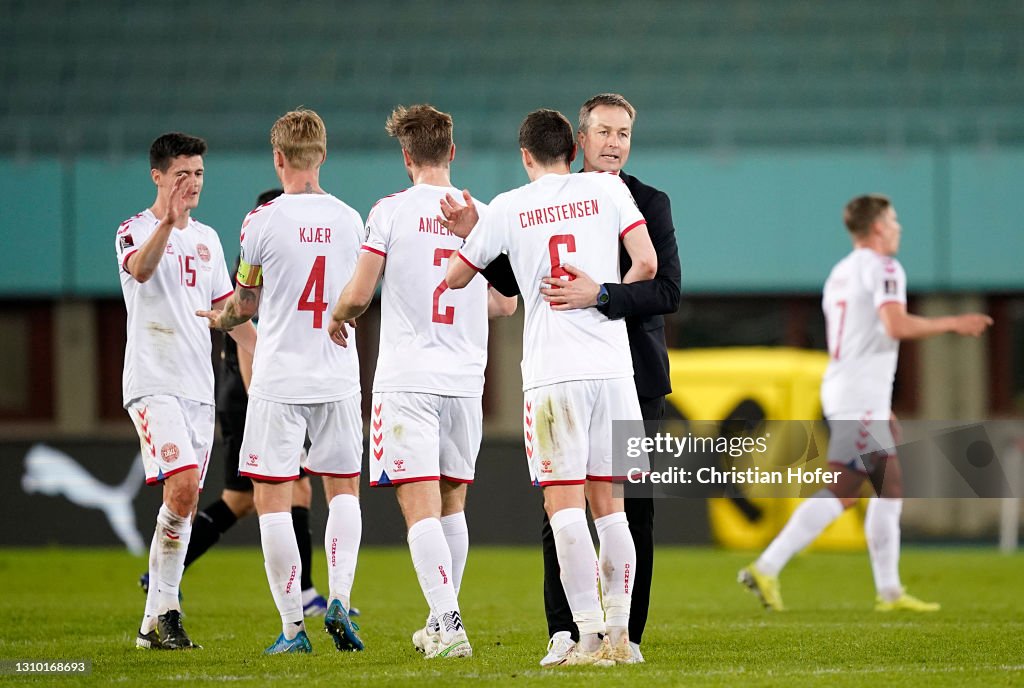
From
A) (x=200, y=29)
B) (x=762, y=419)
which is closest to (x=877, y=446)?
(x=762, y=419)

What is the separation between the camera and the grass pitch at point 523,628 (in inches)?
208

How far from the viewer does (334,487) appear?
20.9ft

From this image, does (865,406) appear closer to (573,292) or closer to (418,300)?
(418,300)

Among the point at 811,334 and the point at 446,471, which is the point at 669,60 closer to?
the point at 811,334

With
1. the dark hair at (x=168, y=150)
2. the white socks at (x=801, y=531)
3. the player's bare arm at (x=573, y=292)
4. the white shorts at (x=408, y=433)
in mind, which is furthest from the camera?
the white socks at (x=801, y=531)

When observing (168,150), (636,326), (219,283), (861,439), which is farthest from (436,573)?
(861,439)

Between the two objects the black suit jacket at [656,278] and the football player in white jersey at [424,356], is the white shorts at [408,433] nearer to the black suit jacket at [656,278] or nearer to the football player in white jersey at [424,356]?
the football player in white jersey at [424,356]

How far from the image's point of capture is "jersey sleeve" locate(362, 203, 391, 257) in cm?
588

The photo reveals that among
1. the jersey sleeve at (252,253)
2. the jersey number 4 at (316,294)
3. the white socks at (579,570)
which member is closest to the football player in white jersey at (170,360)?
the jersey sleeve at (252,253)

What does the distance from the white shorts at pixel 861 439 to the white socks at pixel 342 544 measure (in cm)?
346

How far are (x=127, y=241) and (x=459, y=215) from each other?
73.1 inches

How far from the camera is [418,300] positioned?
596 cm

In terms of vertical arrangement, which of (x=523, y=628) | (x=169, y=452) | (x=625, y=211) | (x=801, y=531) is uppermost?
(x=625, y=211)

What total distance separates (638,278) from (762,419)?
31.2 ft
